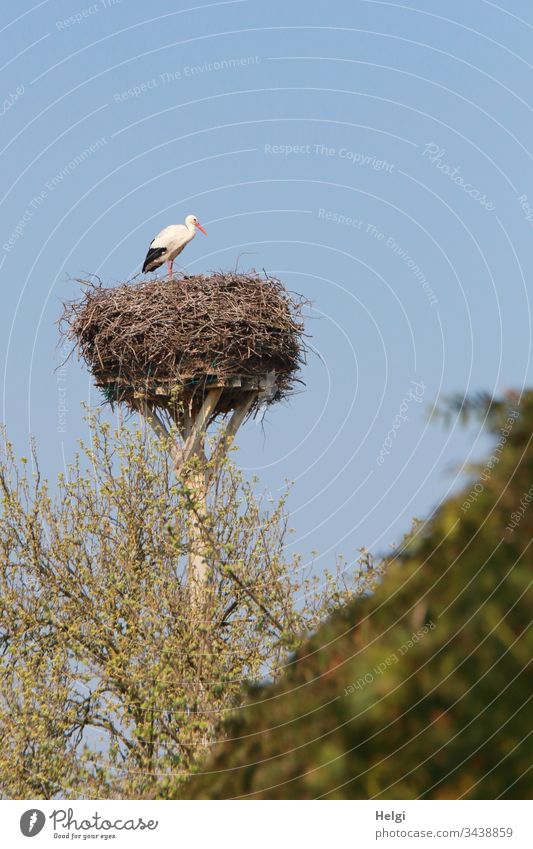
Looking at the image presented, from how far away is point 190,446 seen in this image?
14.9 metres

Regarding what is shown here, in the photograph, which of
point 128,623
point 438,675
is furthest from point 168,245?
point 438,675

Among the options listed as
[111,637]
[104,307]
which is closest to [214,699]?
[111,637]

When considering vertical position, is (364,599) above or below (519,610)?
above

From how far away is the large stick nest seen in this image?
15.8 metres

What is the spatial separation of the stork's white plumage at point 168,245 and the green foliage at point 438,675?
1617cm

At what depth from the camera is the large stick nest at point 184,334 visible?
51.8ft

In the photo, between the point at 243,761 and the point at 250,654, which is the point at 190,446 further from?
the point at 243,761

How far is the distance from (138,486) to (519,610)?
36.0 feet

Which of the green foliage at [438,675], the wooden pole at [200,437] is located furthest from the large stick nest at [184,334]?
the green foliage at [438,675]

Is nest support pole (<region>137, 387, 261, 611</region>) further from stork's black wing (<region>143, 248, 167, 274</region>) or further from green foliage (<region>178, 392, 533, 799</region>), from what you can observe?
green foliage (<region>178, 392, 533, 799</region>)
